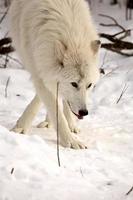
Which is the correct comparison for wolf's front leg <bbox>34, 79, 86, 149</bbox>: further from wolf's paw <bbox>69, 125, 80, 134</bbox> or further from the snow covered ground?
wolf's paw <bbox>69, 125, 80, 134</bbox>

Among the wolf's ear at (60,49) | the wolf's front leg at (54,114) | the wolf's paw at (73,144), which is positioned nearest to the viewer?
the wolf's ear at (60,49)

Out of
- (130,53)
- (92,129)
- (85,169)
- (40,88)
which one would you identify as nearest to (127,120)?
(92,129)

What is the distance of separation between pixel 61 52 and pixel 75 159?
1.11 meters

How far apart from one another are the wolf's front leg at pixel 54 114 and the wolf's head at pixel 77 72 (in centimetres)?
21

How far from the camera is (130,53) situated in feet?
29.9

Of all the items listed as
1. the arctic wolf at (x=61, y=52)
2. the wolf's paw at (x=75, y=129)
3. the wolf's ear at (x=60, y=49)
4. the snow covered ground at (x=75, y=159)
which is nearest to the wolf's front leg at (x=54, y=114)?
the arctic wolf at (x=61, y=52)

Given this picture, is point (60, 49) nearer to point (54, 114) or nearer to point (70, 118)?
point (54, 114)

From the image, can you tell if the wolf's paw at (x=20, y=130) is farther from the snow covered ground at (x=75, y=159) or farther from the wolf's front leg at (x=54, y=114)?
the wolf's front leg at (x=54, y=114)

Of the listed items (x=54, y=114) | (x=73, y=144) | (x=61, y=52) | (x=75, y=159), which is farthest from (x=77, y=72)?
(x=75, y=159)

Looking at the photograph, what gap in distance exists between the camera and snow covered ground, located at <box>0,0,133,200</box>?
3598mm

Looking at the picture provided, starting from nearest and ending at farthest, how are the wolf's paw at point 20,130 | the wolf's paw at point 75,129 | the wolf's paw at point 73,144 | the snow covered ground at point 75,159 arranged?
the snow covered ground at point 75,159 < the wolf's paw at point 73,144 < the wolf's paw at point 20,130 < the wolf's paw at point 75,129

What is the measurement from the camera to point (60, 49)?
16.4 ft

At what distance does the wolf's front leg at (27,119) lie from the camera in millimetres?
5691

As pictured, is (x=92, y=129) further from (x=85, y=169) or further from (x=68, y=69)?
(x=85, y=169)
